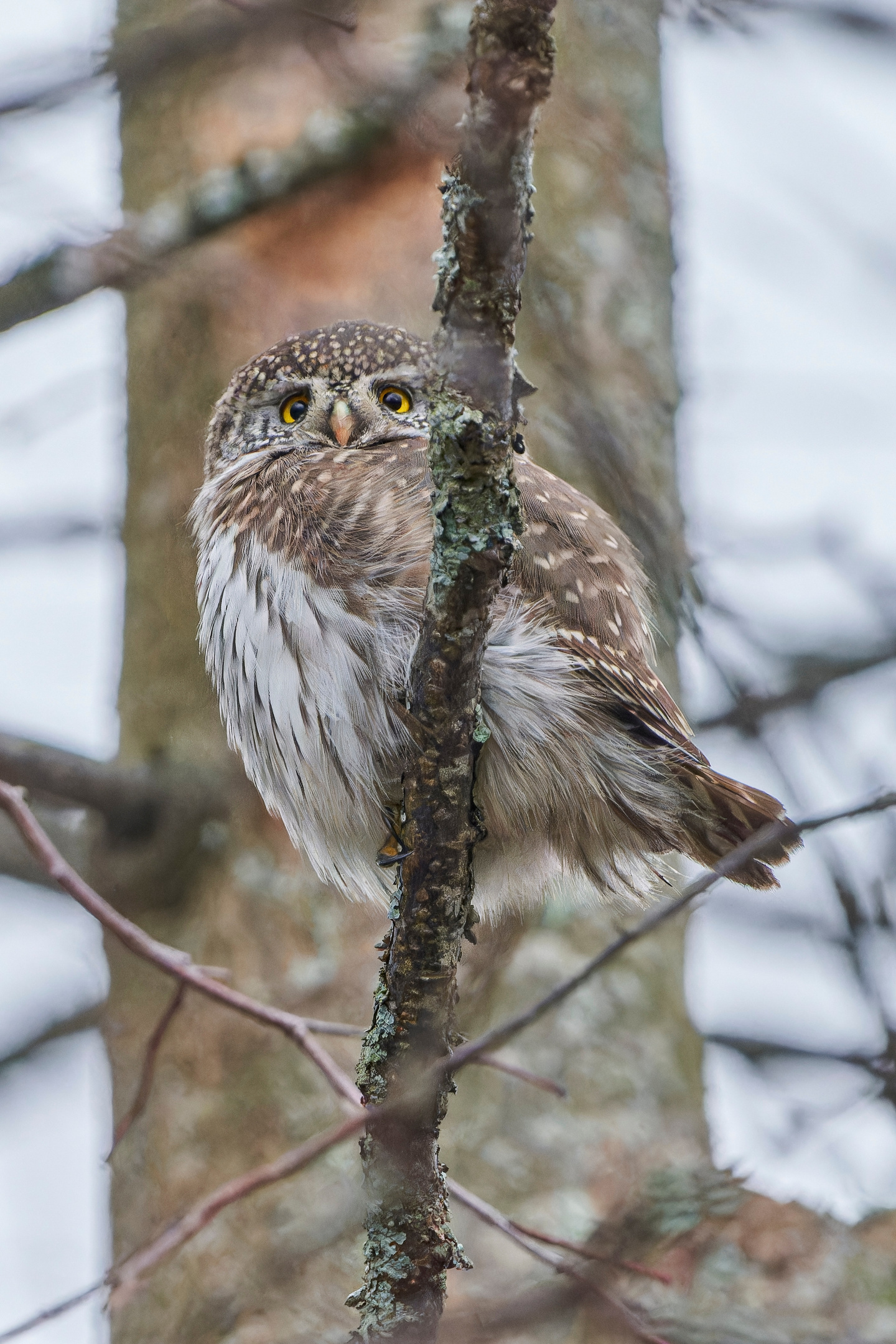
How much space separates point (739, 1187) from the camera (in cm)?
234

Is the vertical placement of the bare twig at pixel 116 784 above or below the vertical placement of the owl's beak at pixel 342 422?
below

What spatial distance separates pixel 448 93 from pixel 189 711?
1952mm

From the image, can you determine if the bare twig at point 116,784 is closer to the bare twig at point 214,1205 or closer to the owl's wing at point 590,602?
the owl's wing at point 590,602

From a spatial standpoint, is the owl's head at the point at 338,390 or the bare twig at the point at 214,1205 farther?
the owl's head at the point at 338,390

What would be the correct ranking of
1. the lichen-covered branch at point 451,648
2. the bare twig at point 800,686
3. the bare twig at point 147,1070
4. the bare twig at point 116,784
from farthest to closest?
the bare twig at point 116,784 → the bare twig at point 800,686 → the bare twig at point 147,1070 → the lichen-covered branch at point 451,648

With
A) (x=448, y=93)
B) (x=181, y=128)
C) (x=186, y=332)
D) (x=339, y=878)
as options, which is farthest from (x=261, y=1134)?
(x=181, y=128)

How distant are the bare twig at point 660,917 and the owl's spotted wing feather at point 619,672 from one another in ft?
3.44

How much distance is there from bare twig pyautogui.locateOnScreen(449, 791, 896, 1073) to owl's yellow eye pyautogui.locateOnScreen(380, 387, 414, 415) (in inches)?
80.8

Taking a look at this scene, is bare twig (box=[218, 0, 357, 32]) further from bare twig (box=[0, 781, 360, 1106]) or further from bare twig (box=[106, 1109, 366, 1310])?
bare twig (box=[106, 1109, 366, 1310])

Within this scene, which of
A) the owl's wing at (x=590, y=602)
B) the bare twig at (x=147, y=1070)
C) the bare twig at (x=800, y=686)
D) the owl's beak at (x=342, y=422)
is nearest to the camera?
the bare twig at (x=147, y=1070)

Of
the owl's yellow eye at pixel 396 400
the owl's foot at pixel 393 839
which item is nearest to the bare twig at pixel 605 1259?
the owl's foot at pixel 393 839

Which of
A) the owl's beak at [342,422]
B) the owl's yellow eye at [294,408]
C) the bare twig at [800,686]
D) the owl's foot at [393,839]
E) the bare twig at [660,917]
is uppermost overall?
the owl's yellow eye at [294,408]

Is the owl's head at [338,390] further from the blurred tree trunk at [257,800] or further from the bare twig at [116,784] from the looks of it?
the bare twig at [116,784]

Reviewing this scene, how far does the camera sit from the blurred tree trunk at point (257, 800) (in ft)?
11.5
